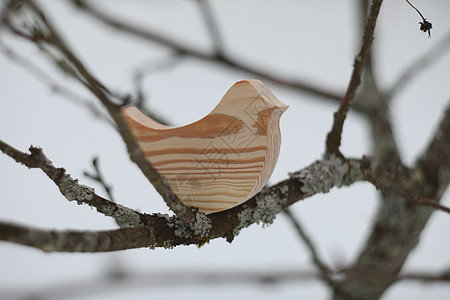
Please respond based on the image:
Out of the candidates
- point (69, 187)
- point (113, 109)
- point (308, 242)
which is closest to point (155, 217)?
point (69, 187)

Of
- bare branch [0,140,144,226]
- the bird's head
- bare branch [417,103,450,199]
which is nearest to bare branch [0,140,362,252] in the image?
bare branch [0,140,144,226]

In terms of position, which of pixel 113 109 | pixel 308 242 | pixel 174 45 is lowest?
pixel 113 109

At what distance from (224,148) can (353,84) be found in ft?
0.69

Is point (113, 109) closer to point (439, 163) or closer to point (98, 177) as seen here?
point (98, 177)

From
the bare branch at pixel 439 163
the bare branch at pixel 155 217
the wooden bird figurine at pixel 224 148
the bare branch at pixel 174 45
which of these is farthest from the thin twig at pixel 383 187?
the bare branch at pixel 174 45

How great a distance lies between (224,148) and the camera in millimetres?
478

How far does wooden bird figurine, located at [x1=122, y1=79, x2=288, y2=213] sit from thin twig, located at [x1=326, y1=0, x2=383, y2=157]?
132 millimetres

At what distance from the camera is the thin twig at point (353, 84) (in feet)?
1.75

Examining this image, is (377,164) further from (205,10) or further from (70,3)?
(70,3)

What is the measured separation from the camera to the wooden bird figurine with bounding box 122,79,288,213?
471mm

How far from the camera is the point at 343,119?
59 cm

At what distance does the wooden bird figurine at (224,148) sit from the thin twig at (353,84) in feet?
0.43

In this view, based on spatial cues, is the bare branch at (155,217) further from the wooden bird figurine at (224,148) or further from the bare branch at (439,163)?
the bare branch at (439,163)

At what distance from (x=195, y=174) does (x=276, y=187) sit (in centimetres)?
13
